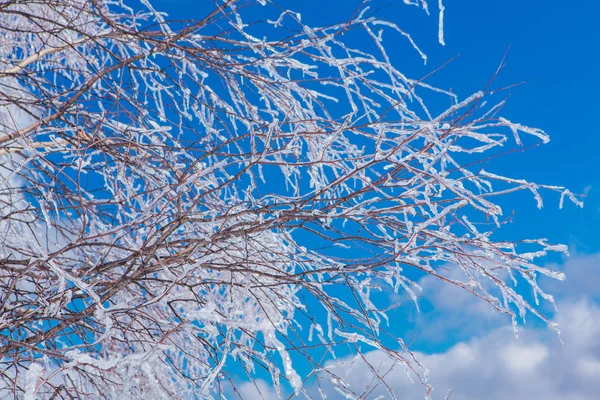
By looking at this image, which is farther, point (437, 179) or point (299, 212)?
point (299, 212)

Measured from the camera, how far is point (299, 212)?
7.98ft

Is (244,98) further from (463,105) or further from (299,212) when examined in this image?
(463,105)

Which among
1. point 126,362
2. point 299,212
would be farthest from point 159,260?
point 126,362

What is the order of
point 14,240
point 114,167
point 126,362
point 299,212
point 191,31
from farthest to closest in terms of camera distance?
point 14,240, point 114,167, point 191,31, point 299,212, point 126,362

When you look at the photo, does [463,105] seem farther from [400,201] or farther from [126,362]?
[126,362]

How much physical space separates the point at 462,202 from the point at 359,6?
132 cm

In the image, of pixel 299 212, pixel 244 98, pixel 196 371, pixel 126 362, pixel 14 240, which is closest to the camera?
pixel 126 362

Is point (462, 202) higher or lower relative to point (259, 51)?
lower

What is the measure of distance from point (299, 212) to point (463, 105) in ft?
2.61

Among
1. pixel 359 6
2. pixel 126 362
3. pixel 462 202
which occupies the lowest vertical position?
pixel 126 362

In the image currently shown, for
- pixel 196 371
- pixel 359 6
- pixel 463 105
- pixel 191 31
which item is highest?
pixel 359 6

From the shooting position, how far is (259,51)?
10.2 ft

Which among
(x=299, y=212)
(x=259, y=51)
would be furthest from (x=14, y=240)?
(x=299, y=212)

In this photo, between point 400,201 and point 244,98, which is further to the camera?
point 244,98
